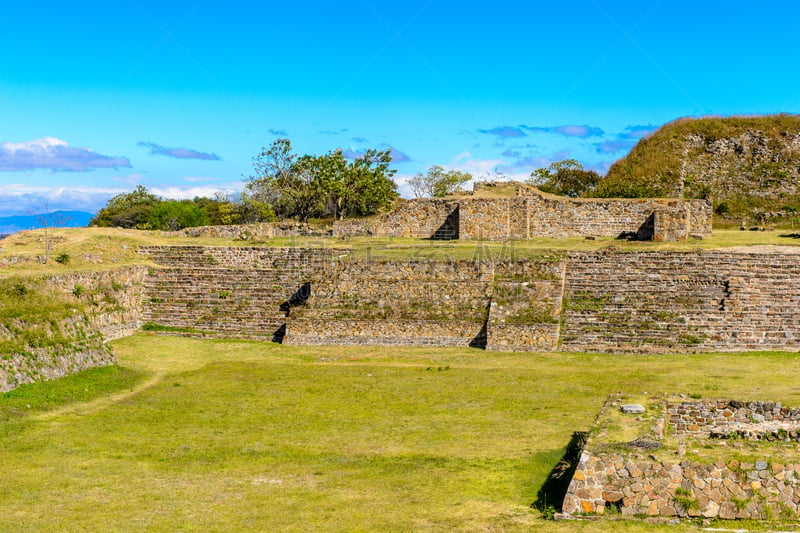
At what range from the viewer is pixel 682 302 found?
2261 cm

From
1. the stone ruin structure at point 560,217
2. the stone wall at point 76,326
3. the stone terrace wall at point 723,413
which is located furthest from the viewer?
the stone ruin structure at point 560,217

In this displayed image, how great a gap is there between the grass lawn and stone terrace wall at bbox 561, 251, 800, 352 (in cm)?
86

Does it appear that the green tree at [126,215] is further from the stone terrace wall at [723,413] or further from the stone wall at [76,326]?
the stone terrace wall at [723,413]

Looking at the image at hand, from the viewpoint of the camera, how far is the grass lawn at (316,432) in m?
10.8

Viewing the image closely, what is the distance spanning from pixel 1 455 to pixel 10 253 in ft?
42.9

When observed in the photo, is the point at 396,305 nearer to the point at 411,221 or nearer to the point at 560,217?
the point at 560,217

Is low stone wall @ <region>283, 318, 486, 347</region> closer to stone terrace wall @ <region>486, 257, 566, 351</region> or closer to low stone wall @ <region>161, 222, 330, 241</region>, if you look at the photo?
stone terrace wall @ <region>486, 257, 566, 351</region>

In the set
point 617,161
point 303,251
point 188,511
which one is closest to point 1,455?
point 188,511

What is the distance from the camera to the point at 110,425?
15695 mm

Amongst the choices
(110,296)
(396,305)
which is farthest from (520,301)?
(110,296)

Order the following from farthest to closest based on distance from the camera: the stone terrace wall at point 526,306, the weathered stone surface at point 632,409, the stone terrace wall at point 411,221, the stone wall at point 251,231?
the stone terrace wall at point 411,221 < the stone wall at point 251,231 < the stone terrace wall at point 526,306 < the weathered stone surface at point 632,409

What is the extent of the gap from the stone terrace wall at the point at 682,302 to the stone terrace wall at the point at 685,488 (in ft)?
36.6

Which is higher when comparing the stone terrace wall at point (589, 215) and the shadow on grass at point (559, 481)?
the stone terrace wall at point (589, 215)

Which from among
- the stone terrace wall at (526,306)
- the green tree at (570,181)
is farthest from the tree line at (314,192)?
the stone terrace wall at (526,306)
